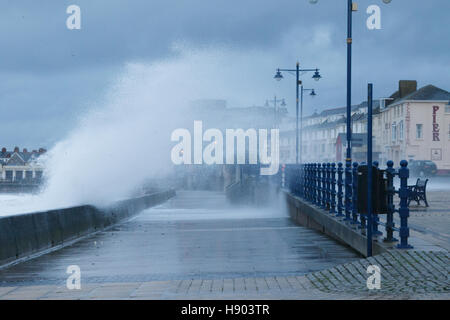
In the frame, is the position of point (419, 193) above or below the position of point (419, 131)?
below

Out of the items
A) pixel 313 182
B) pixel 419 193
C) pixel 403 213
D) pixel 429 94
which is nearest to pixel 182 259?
pixel 403 213

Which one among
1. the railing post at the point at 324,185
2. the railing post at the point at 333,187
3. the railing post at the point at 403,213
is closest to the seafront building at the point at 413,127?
the railing post at the point at 324,185

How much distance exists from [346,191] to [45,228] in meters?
5.81

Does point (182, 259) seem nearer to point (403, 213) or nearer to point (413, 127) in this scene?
point (403, 213)

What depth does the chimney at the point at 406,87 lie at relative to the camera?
86.2 m

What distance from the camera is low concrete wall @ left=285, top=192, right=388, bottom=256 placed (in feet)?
32.8

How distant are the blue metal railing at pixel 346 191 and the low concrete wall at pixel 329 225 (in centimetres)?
19

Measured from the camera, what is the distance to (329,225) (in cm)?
1373

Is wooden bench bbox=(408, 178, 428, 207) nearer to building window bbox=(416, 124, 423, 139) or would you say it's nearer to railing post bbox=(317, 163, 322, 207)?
railing post bbox=(317, 163, 322, 207)

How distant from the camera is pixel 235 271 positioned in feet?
28.9

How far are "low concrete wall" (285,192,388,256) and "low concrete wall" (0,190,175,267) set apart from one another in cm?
555
